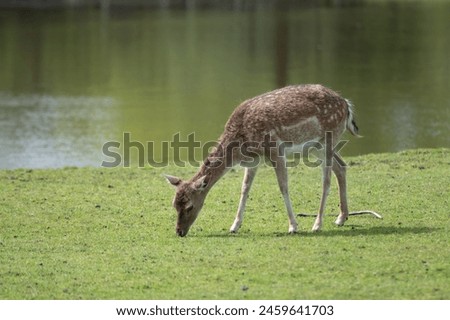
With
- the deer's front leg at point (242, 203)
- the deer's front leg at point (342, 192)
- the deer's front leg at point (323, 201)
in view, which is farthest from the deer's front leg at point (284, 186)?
the deer's front leg at point (342, 192)

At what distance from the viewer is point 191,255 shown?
9078 mm

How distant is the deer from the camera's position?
9969 mm

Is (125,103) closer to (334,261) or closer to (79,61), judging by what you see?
(79,61)

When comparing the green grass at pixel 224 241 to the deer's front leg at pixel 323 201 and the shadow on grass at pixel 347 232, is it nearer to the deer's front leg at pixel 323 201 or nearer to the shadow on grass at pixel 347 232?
the shadow on grass at pixel 347 232

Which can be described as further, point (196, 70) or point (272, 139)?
point (196, 70)

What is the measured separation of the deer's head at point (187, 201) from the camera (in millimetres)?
9969

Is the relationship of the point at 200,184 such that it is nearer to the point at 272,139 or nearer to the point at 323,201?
the point at 272,139

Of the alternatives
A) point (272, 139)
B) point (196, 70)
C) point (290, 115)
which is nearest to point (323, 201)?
point (272, 139)

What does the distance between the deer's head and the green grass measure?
0.14m

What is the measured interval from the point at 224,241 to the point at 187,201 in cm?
65

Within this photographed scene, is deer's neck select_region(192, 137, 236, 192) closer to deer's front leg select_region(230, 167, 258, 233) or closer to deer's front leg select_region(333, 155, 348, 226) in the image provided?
deer's front leg select_region(230, 167, 258, 233)

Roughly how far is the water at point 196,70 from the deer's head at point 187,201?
6.85 m

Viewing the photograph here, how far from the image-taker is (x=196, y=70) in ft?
92.6

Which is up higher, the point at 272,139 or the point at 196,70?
the point at 272,139
